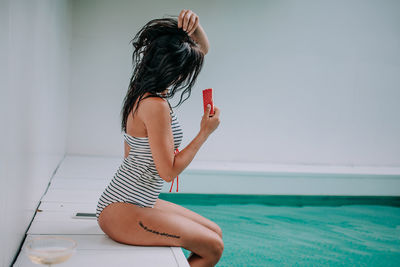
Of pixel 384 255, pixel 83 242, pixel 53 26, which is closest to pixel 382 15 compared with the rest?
pixel 384 255

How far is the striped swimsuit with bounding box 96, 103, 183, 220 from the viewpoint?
1.85 metres

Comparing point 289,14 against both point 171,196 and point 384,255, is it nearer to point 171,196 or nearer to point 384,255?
point 171,196

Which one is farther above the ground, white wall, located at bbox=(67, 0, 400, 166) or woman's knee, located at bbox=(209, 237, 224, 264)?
white wall, located at bbox=(67, 0, 400, 166)

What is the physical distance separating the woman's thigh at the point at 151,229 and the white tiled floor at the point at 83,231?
1.7 inches

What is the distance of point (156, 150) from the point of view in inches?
67.9

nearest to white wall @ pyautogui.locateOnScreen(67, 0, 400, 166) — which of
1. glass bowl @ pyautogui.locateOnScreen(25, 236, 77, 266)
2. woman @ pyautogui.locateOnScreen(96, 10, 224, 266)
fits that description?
woman @ pyautogui.locateOnScreen(96, 10, 224, 266)

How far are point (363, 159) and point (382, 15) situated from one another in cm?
202

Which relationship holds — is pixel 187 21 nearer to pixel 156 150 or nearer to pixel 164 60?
pixel 164 60

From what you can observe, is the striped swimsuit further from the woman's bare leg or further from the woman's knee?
the woman's knee

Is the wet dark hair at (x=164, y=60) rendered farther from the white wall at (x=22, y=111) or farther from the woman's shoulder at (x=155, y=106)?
the white wall at (x=22, y=111)

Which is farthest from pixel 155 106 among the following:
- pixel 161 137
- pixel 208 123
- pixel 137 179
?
pixel 137 179

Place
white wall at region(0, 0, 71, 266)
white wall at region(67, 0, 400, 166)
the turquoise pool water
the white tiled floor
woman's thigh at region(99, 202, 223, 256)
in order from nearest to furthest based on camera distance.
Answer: white wall at region(0, 0, 71, 266), the white tiled floor, woman's thigh at region(99, 202, 223, 256), the turquoise pool water, white wall at region(67, 0, 400, 166)

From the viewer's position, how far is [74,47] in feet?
16.0

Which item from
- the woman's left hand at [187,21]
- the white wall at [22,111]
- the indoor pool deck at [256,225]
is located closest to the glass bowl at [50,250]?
the white wall at [22,111]
